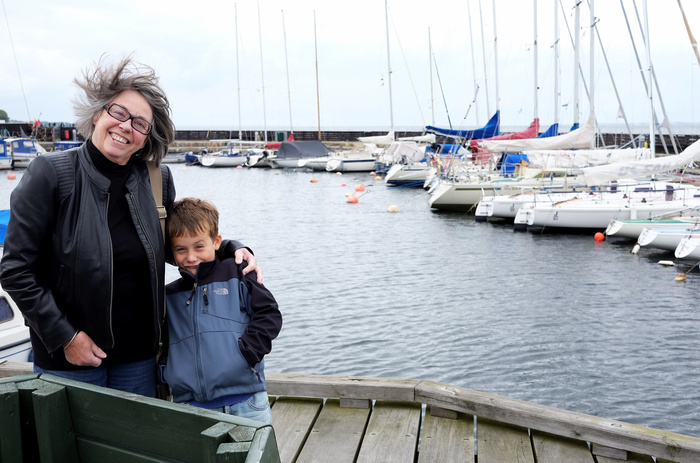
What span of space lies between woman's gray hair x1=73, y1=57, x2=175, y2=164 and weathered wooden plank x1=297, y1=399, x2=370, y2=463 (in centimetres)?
179

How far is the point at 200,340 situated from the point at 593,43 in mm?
30067

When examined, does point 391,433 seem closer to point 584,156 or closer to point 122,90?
point 122,90

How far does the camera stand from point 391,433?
12.3 feet

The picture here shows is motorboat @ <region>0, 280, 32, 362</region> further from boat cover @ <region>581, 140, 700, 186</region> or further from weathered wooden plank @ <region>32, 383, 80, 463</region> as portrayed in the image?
boat cover @ <region>581, 140, 700, 186</region>

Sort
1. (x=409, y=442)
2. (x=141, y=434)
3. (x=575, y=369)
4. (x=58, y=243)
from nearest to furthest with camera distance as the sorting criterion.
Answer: (x=141, y=434)
(x=58, y=243)
(x=409, y=442)
(x=575, y=369)

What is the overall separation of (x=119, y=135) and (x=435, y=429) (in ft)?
7.87

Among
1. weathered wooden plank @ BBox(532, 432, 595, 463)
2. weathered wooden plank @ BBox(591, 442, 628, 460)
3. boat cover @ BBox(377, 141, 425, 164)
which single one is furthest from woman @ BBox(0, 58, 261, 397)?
boat cover @ BBox(377, 141, 425, 164)

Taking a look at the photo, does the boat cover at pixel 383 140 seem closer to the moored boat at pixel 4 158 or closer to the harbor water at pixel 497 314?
the moored boat at pixel 4 158

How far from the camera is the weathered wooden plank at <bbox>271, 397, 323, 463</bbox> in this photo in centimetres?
357

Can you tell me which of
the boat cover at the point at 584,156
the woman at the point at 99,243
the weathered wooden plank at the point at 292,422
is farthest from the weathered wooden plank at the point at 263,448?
the boat cover at the point at 584,156

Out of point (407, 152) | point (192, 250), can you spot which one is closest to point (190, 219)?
point (192, 250)

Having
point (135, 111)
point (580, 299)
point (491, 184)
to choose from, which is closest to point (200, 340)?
point (135, 111)

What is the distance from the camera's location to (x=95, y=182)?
2.45 meters

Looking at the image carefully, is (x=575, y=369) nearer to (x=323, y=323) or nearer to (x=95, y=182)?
(x=323, y=323)
